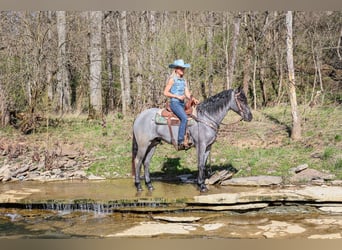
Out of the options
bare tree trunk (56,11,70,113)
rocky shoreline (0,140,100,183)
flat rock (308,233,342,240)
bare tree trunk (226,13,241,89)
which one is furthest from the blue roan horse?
bare tree trunk (56,11,70,113)

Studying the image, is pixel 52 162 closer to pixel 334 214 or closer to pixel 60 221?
pixel 60 221

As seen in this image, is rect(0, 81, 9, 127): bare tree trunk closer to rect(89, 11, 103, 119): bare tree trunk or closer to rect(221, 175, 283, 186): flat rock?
rect(89, 11, 103, 119): bare tree trunk

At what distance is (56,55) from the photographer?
1310 cm

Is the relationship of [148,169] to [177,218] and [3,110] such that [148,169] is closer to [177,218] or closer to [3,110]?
[177,218]

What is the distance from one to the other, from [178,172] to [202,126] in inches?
80.3

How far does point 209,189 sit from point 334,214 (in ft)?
6.66

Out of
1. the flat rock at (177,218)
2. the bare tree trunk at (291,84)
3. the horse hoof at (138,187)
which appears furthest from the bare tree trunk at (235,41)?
the flat rock at (177,218)

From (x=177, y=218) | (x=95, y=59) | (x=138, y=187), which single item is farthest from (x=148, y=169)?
(x=95, y=59)

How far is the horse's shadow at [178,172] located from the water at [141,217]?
33.1 inches

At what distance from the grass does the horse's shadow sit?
2 centimetres

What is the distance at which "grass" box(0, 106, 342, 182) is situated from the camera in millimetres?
8773

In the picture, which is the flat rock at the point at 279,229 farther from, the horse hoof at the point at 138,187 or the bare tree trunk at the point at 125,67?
the bare tree trunk at the point at 125,67

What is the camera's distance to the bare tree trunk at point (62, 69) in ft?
43.7

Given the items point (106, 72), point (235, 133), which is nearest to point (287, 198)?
point (235, 133)
